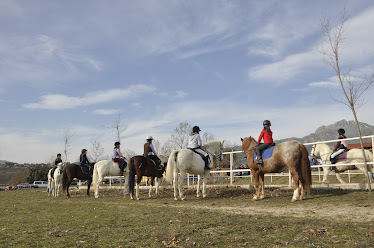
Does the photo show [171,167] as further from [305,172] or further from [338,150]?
[338,150]

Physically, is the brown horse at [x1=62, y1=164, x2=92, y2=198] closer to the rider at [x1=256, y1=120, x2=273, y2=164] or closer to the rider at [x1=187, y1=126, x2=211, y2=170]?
the rider at [x1=187, y1=126, x2=211, y2=170]

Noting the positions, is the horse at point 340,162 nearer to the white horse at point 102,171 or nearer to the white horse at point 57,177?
the white horse at point 102,171

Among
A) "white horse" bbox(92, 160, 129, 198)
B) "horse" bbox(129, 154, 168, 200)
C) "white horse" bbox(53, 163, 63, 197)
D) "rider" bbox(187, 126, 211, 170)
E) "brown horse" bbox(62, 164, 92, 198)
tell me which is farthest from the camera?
"white horse" bbox(53, 163, 63, 197)

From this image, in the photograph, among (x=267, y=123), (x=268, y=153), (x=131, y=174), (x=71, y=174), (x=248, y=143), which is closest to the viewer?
(x=268, y=153)

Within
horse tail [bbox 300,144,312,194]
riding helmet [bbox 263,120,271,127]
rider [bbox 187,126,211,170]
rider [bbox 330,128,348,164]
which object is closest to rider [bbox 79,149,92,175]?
rider [bbox 187,126,211,170]

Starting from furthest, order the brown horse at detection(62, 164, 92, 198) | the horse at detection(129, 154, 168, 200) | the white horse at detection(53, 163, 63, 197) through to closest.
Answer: the white horse at detection(53, 163, 63, 197), the brown horse at detection(62, 164, 92, 198), the horse at detection(129, 154, 168, 200)

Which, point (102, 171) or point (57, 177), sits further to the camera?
point (57, 177)

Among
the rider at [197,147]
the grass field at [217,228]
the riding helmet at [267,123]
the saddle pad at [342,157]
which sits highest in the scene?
the riding helmet at [267,123]

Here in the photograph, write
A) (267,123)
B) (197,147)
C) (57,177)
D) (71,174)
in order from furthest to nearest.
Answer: (57,177) < (71,174) < (197,147) < (267,123)

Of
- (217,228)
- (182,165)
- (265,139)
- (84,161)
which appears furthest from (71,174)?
(217,228)

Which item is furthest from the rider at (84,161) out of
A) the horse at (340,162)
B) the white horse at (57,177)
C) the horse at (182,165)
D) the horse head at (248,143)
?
the horse at (340,162)

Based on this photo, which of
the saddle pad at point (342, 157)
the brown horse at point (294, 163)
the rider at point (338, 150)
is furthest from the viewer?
the rider at point (338, 150)

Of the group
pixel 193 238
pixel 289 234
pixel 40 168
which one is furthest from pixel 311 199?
pixel 40 168

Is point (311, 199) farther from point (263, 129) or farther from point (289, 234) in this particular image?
point (289, 234)
